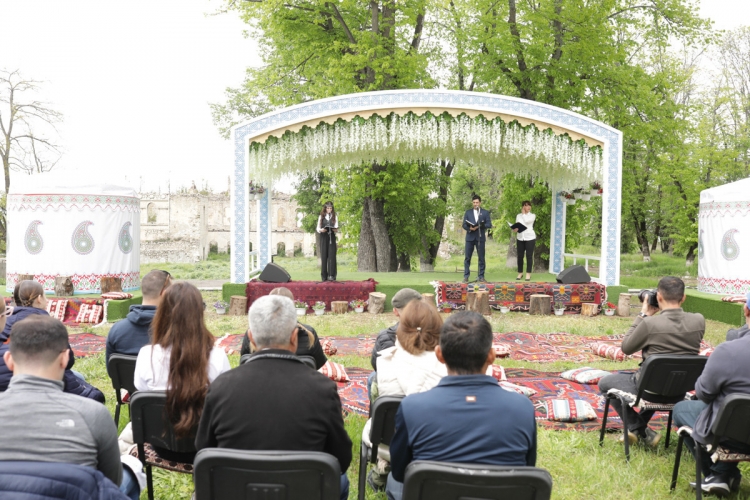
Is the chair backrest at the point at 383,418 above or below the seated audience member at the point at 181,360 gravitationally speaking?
below

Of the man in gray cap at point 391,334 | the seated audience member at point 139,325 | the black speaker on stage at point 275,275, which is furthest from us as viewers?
the black speaker on stage at point 275,275

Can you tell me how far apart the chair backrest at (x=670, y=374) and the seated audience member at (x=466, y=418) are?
6.33ft

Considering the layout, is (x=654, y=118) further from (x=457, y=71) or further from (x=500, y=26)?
(x=457, y=71)

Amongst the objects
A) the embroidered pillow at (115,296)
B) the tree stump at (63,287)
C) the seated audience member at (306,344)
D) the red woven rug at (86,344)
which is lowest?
the red woven rug at (86,344)

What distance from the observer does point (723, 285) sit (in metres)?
11.7

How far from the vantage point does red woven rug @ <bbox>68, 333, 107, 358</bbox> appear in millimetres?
7977

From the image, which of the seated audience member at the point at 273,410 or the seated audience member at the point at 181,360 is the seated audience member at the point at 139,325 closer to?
the seated audience member at the point at 181,360

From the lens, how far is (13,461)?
2.04 m

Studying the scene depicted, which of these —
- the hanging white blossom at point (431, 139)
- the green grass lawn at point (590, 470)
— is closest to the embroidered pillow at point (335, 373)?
the green grass lawn at point (590, 470)

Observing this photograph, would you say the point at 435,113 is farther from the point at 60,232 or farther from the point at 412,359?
the point at 412,359

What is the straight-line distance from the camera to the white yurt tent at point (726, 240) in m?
11.3

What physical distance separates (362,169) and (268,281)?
6.84 m

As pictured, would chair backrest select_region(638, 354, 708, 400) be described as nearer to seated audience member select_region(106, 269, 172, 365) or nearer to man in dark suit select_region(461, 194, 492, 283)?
seated audience member select_region(106, 269, 172, 365)

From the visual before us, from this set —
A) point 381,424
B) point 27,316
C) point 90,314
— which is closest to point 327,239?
point 90,314
